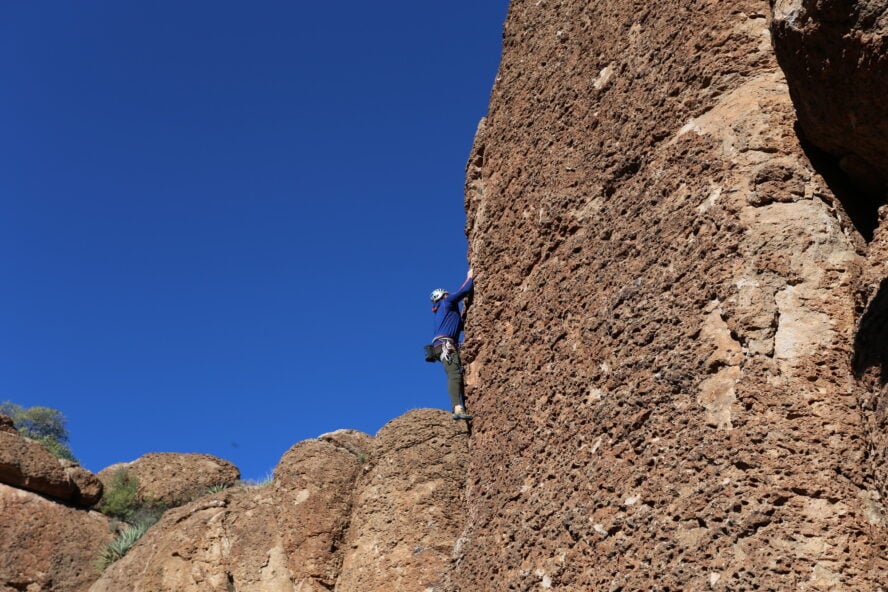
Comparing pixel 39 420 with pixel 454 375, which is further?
pixel 39 420

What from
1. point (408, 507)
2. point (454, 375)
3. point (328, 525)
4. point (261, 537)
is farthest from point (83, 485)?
point (454, 375)

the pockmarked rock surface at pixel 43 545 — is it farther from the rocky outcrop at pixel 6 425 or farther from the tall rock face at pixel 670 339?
the tall rock face at pixel 670 339

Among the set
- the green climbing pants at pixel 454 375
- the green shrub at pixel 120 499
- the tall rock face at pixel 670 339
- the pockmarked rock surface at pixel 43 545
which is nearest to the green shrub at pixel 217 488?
→ the green shrub at pixel 120 499

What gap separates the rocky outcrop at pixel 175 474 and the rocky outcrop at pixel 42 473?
19.2 inches

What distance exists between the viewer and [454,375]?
8.56m

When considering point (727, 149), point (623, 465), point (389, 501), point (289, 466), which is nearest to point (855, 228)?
point (727, 149)

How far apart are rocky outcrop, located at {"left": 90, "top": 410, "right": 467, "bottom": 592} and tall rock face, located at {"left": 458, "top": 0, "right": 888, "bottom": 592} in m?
2.89

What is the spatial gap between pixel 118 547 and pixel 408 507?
19.8ft

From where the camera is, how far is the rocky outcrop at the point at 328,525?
905 cm

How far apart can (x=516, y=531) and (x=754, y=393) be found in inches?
72.6

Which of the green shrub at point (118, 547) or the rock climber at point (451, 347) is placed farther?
the green shrub at point (118, 547)

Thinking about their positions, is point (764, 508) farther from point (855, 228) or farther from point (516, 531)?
point (516, 531)

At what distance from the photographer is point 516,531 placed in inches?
206

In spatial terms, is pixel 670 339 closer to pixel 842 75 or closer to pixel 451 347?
pixel 842 75
